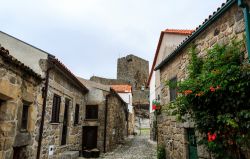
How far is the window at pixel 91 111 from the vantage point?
44.8ft

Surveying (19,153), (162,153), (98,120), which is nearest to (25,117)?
(19,153)

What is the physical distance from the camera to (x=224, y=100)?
3854 mm

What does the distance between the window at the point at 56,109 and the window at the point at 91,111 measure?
15.1 feet

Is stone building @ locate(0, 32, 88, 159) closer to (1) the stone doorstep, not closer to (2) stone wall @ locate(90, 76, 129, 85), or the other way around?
(1) the stone doorstep

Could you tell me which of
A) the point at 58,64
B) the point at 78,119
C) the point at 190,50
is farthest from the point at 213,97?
the point at 78,119

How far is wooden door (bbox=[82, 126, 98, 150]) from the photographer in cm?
1320

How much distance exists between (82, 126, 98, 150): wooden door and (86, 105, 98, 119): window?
714 millimetres

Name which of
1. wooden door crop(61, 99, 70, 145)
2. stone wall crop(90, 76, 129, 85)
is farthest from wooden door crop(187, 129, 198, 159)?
stone wall crop(90, 76, 129, 85)

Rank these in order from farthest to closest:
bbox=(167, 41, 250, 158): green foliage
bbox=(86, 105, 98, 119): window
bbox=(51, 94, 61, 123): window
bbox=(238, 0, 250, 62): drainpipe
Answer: bbox=(86, 105, 98, 119): window → bbox=(51, 94, 61, 123): window → bbox=(238, 0, 250, 62): drainpipe → bbox=(167, 41, 250, 158): green foliage

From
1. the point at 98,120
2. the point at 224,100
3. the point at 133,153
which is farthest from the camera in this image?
the point at 98,120

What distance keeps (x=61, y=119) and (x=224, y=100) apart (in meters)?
7.59

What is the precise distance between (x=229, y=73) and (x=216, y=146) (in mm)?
1390

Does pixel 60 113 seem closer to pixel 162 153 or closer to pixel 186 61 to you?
pixel 162 153

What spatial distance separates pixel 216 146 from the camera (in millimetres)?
3873
